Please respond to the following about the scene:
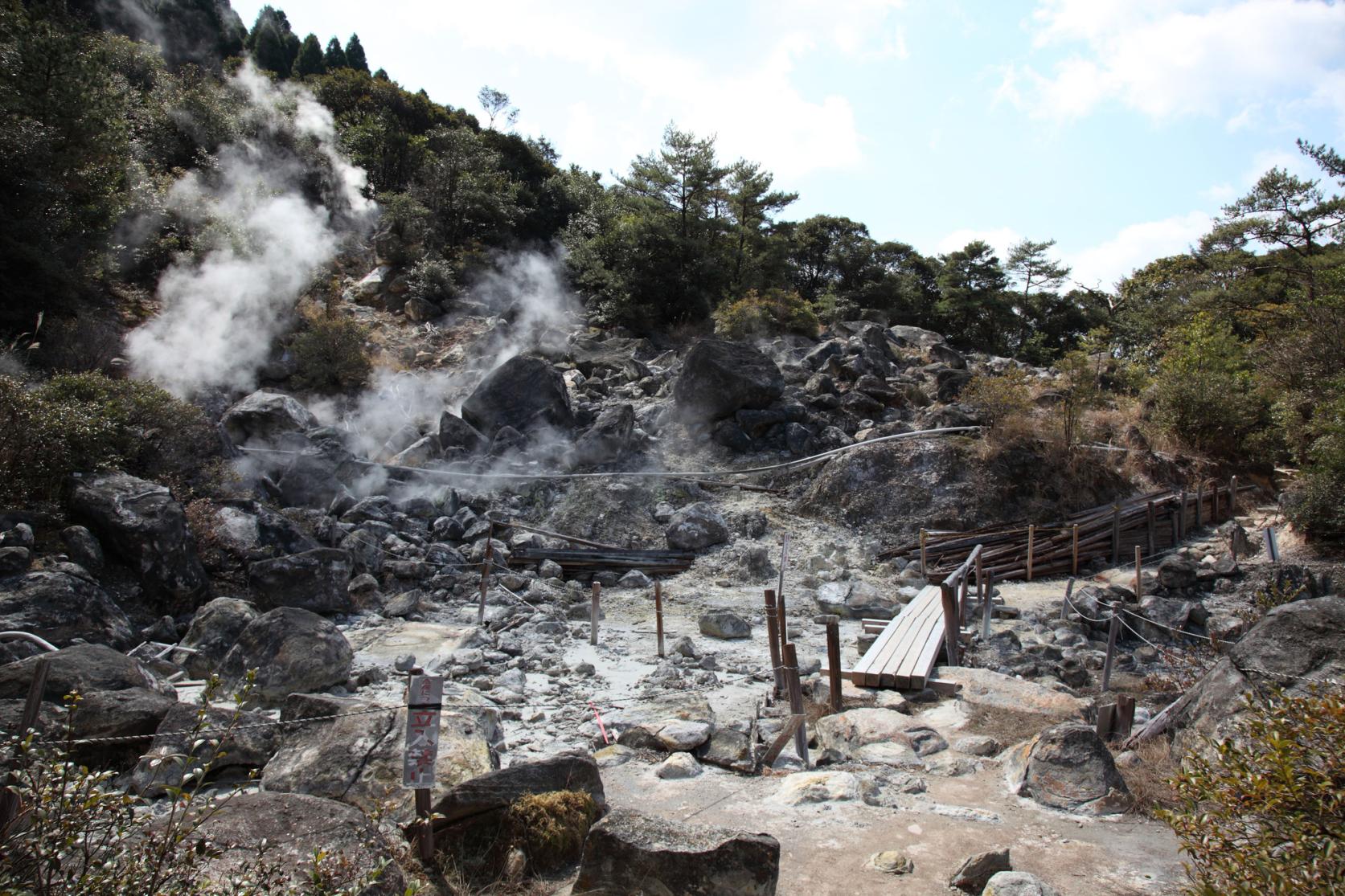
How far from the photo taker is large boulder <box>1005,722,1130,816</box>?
186 inches

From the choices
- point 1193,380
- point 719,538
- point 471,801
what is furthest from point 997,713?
point 1193,380

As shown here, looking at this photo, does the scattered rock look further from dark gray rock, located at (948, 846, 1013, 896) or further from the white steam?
the white steam

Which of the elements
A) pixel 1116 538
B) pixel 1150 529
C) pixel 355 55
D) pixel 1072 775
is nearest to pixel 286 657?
pixel 1072 775

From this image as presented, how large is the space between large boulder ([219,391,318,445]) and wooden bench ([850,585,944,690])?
36.7 ft

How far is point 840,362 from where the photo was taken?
68.5 feet

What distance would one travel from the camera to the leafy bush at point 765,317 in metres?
23.1

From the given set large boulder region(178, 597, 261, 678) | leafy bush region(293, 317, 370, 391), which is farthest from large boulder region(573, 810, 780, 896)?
leafy bush region(293, 317, 370, 391)

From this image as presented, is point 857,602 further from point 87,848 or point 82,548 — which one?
point 87,848

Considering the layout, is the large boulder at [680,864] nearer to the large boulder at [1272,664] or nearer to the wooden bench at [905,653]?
the large boulder at [1272,664]

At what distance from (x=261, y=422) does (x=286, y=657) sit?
9327 millimetres

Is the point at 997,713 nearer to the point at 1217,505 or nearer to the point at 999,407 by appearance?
the point at 999,407

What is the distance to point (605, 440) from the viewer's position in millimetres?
16047

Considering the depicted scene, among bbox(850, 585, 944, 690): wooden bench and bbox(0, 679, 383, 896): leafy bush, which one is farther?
bbox(850, 585, 944, 690): wooden bench

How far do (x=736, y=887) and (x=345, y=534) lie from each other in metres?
9.88
